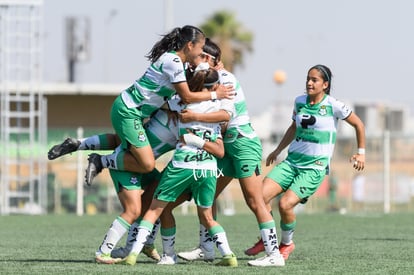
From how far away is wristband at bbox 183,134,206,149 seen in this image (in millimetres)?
9586

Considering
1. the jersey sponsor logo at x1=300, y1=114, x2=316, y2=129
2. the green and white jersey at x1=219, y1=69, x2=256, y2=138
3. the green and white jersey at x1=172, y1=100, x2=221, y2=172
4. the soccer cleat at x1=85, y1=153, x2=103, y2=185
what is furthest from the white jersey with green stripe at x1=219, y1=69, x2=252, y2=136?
the soccer cleat at x1=85, y1=153, x2=103, y2=185

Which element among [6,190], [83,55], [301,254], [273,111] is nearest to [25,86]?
[6,190]

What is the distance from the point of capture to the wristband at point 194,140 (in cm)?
959

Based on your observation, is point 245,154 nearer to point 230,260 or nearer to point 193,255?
point 230,260

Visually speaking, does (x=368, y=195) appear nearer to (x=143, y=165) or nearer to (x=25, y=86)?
(x=25, y=86)

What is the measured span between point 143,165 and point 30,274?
150 cm

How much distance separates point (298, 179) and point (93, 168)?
214cm

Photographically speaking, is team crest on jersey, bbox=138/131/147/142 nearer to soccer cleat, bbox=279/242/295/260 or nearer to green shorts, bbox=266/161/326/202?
green shorts, bbox=266/161/326/202

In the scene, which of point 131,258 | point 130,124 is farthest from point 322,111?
point 131,258

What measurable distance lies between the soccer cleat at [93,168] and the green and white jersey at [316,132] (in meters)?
2.09

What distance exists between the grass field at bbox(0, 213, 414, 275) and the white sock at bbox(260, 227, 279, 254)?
0.24 meters

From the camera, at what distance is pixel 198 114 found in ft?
31.4

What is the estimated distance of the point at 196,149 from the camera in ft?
31.5

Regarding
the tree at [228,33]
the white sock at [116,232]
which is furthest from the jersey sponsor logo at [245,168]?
the tree at [228,33]
